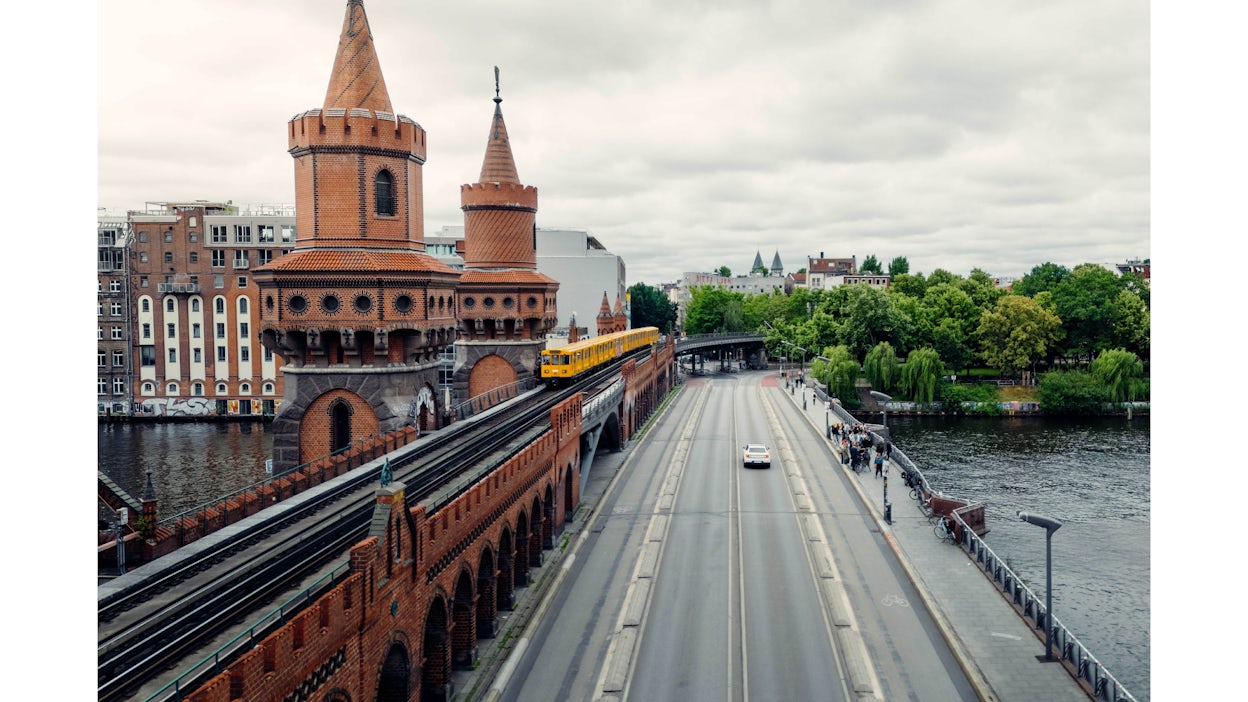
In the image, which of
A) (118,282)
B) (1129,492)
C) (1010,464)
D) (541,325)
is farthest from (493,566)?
(118,282)

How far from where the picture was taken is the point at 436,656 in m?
23.1

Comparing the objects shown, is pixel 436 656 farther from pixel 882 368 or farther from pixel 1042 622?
pixel 882 368

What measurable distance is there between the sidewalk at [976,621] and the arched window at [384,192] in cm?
2446

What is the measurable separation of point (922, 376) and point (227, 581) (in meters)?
92.8

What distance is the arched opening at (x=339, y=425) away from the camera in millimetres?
32406

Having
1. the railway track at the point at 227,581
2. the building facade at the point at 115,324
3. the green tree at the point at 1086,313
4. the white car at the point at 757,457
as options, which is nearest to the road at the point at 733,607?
the white car at the point at 757,457

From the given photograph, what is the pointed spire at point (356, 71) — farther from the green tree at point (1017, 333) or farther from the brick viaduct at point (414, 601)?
the green tree at point (1017, 333)

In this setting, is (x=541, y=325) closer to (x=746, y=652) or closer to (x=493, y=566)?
(x=493, y=566)

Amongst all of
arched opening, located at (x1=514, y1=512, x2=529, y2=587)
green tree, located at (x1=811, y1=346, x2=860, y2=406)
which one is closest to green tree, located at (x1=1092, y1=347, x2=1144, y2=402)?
green tree, located at (x1=811, y1=346, x2=860, y2=406)

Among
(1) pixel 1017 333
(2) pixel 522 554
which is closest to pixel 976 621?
(2) pixel 522 554

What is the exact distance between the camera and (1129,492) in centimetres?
5822

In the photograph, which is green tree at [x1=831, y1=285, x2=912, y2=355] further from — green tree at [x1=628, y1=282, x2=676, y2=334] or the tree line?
green tree at [x1=628, y1=282, x2=676, y2=334]

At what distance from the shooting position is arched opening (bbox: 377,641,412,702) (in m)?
20.3

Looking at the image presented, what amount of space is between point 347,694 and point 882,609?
64.0 ft
